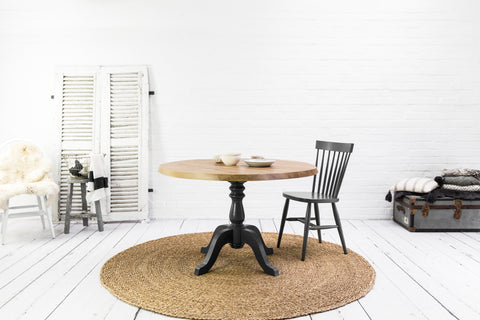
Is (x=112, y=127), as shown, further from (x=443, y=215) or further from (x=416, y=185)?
(x=443, y=215)

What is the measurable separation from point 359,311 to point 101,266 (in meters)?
1.75

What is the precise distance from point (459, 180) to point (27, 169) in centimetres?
424

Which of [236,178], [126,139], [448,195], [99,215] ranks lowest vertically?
[99,215]

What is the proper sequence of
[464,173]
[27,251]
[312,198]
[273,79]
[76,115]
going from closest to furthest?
[312,198], [27,251], [464,173], [76,115], [273,79]

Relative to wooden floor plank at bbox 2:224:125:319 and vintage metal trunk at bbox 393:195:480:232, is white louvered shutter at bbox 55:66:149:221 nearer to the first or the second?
wooden floor plank at bbox 2:224:125:319

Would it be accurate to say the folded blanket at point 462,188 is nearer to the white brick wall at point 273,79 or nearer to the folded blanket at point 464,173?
the folded blanket at point 464,173

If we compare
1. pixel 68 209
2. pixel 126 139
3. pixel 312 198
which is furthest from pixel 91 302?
pixel 126 139

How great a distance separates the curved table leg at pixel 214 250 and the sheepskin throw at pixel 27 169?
171cm

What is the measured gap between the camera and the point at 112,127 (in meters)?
4.08

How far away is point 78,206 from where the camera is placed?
4.04m

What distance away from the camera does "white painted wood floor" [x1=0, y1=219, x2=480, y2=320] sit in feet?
6.69

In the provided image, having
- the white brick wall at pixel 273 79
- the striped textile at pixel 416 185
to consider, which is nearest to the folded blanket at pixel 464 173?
the striped textile at pixel 416 185

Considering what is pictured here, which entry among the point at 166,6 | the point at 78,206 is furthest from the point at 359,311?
the point at 166,6

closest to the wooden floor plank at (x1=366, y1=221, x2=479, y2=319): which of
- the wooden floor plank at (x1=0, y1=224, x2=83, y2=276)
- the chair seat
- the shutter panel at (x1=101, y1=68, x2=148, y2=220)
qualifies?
the chair seat
